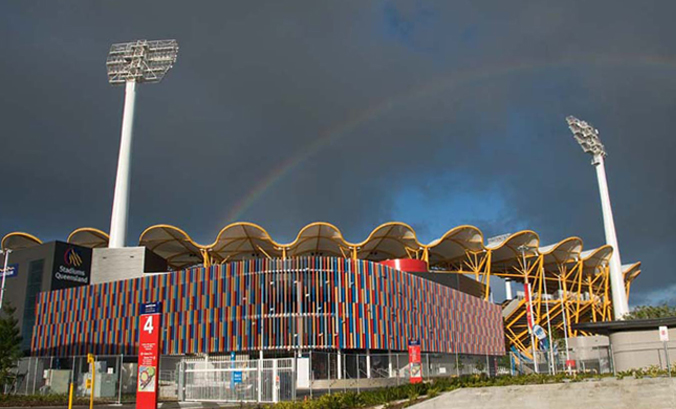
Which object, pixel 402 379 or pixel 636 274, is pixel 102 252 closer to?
pixel 402 379

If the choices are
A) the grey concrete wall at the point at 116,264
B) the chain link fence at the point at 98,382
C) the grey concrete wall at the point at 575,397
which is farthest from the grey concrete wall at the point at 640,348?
the grey concrete wall at the point at 116,264

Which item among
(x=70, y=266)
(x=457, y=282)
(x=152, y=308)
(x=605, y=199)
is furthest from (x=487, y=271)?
(x=152, y=308)

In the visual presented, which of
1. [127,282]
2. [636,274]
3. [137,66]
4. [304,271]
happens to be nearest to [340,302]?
[304,271]

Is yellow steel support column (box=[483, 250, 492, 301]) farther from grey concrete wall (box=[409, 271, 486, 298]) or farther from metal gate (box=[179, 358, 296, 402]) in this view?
metal gate (box=[179, 358, 296, 402])

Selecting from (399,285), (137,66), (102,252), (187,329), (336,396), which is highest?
(137,66)

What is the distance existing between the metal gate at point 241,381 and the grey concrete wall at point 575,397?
647 cm

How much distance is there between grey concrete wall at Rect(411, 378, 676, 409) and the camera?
26000mm

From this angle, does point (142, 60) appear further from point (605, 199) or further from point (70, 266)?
point (605, 199)

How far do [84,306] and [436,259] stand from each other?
50.0 metres

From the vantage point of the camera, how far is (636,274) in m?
121

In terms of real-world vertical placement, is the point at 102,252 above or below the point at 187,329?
above

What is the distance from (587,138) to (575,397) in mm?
104438

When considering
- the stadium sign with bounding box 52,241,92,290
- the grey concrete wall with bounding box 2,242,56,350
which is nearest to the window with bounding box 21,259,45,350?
the grey concrete wall with bounding box 2,242,56,350

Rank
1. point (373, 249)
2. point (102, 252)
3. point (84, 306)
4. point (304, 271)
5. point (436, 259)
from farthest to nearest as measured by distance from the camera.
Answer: point (436, 259) < point (373, 249) < point (102, 252) < point (84, 306) < point (304, 271)
